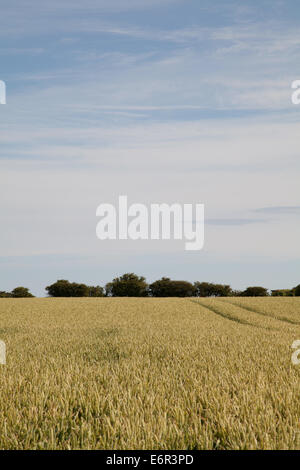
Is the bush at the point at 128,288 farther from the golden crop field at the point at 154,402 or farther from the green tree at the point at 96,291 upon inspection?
the golden crop field at the point at 154,402

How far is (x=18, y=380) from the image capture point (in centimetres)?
604

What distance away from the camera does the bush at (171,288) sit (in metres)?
82.8

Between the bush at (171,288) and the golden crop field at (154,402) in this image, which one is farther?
the bush at (171,288)

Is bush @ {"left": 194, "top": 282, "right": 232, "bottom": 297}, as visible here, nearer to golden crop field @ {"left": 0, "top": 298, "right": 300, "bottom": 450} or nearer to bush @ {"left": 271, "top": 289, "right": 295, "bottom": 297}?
bush @ {"left": 271, "top": 289, "right": 295, "bottom": 297}

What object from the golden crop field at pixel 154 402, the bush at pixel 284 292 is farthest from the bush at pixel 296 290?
the golden crop field at pixel 154 402

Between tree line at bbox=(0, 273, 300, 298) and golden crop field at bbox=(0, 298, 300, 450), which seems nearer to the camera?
golden crop field at bbox=(0, 298, 300, 450)

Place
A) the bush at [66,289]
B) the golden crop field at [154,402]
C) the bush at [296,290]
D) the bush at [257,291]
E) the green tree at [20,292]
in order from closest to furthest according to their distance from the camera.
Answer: the golden crop field at [154,402] < the bush at [296,290] < the bush at [257,291] < the bush at [66,289] < the green tree at [20,292]

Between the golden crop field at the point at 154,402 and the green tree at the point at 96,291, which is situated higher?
the golden crop field at the point at 154,402

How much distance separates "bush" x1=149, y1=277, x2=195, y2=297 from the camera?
82750 millimetres

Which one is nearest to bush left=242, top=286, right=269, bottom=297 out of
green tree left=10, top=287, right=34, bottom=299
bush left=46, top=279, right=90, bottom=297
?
bush left=46, top=279, right=90, bottom=297

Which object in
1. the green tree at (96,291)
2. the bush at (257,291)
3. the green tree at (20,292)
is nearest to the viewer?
the bush at (257,291)

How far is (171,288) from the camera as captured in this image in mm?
83000
